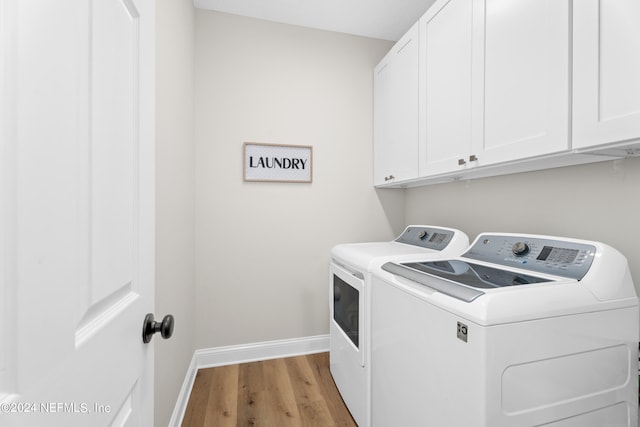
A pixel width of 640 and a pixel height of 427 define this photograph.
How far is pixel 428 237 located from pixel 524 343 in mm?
1041

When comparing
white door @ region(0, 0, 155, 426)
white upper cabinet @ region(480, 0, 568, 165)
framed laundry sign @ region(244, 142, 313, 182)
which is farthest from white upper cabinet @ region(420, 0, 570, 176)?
white door @ region(0, 0, 155, 426)

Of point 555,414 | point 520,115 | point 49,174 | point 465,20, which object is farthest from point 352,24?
point 555,414

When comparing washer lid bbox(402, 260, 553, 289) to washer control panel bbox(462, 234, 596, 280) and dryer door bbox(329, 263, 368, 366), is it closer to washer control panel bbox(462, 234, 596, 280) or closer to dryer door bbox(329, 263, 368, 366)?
washer control panel bbox(462, 234, 596, 280)

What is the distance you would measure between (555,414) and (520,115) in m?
1.05

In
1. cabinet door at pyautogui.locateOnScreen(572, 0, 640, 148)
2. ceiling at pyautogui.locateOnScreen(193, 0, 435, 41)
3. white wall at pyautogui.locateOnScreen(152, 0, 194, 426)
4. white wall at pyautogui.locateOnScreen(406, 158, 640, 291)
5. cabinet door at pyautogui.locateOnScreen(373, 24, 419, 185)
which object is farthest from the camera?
ceiling at pyautogui.locateOnScreen(193, 0, 435, 41)

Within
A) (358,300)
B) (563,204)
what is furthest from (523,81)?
(358,300)

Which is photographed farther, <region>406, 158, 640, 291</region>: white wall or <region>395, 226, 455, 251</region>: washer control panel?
<region>395, 226, 455, 251</region>: washer control panel

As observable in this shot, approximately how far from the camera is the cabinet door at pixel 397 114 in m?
1.78

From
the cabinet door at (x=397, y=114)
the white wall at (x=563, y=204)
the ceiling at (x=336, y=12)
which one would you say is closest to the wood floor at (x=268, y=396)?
the white wall at (x=563, y=204)

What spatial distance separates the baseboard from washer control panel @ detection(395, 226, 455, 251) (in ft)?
3.64

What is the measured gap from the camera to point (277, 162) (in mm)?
2184

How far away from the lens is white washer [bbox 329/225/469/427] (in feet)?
4.49

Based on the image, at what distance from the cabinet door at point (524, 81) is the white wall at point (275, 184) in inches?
47.5

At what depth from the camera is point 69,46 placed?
40 cm
